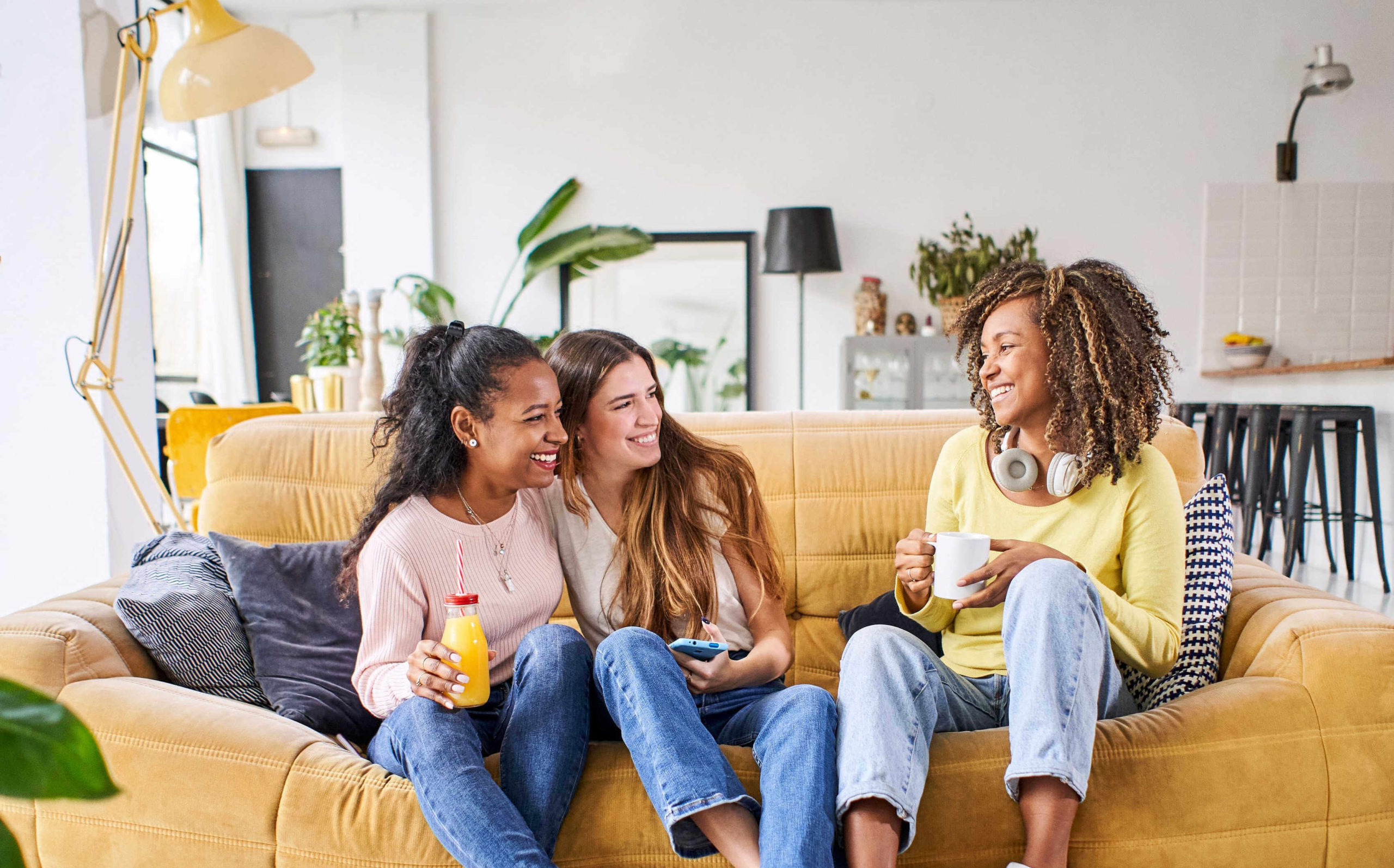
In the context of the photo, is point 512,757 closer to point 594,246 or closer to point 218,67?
point 218,67

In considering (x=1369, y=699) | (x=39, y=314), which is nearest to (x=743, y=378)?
(x=39, y=314)

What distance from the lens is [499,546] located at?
1.60 metres

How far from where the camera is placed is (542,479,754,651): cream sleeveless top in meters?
1.66

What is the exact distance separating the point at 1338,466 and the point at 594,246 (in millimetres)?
3649

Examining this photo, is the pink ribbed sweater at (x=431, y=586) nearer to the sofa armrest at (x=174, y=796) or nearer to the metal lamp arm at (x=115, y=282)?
the sofa armrest at (x=174, y=796)

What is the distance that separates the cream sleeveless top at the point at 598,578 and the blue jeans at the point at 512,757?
19cm

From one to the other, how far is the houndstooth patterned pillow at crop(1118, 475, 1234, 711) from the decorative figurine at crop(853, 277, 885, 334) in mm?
3630

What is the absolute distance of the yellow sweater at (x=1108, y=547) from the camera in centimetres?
148

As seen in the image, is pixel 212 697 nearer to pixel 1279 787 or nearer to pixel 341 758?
pixel 341 758

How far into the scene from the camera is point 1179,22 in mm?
5227

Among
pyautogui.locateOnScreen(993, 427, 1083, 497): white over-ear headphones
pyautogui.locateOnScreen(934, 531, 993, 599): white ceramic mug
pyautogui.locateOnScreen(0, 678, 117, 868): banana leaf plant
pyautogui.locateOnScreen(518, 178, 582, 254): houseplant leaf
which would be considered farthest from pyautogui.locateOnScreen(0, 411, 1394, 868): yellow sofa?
pyautogui.locateOnScreen(518, 178, 582, 254): houseplant leaf

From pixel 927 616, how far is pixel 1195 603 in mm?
453

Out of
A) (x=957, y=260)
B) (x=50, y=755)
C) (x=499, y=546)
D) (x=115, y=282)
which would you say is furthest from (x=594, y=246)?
(x=50, y=755)

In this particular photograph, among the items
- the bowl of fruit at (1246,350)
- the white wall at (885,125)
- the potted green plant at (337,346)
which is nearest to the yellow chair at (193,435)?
the potted green plant at (337,346)
